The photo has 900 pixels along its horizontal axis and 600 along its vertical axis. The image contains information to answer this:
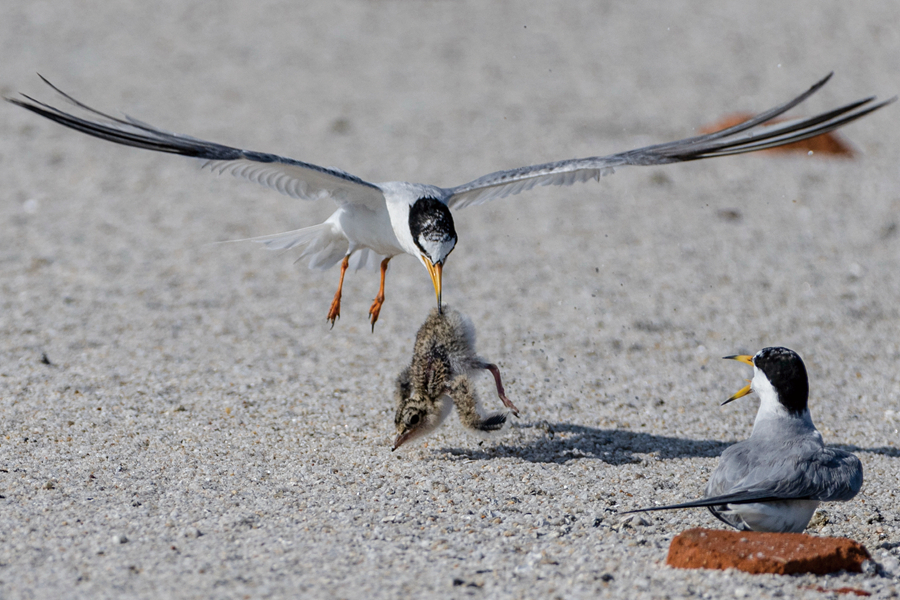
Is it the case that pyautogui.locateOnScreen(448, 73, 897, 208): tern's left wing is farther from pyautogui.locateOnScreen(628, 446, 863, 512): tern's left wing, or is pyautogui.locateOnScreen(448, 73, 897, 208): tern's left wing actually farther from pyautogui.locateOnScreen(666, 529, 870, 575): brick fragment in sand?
pyautogui.locateOnScreen(666, 529, 870, 575): brick fragment in sand

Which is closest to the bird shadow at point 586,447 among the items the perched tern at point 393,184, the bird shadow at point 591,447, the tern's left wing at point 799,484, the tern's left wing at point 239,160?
the bird shadow at point 591,447

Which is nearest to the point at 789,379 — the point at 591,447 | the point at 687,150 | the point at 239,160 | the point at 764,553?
the point at 764,553

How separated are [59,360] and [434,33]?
10004 mm

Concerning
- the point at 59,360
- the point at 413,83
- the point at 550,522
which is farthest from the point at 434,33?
the point at 550,522

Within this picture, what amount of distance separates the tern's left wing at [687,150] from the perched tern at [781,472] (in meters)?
1.04

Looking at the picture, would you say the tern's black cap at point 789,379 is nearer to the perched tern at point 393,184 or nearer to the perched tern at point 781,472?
the perched tern at point 781,472

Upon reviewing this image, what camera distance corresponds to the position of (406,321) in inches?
246

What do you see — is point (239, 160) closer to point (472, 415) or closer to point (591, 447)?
point (472, 415)

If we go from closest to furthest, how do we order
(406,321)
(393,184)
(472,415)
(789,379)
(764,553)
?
1. (764,553)
2. (789,379)
3. (472,415)
4. (393,184)
5. (406,321)

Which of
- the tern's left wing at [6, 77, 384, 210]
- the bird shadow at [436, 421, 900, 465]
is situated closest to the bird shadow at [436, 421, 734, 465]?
the bird shadow at [436, 421, 900, 465]

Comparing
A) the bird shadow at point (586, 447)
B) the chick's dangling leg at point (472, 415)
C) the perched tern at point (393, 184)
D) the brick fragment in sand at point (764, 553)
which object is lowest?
the brick fragment in sand at point (764, 553)

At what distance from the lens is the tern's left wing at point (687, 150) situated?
4175mm

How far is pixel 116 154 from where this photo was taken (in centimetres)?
938

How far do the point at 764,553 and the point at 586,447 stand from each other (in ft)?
4.78
